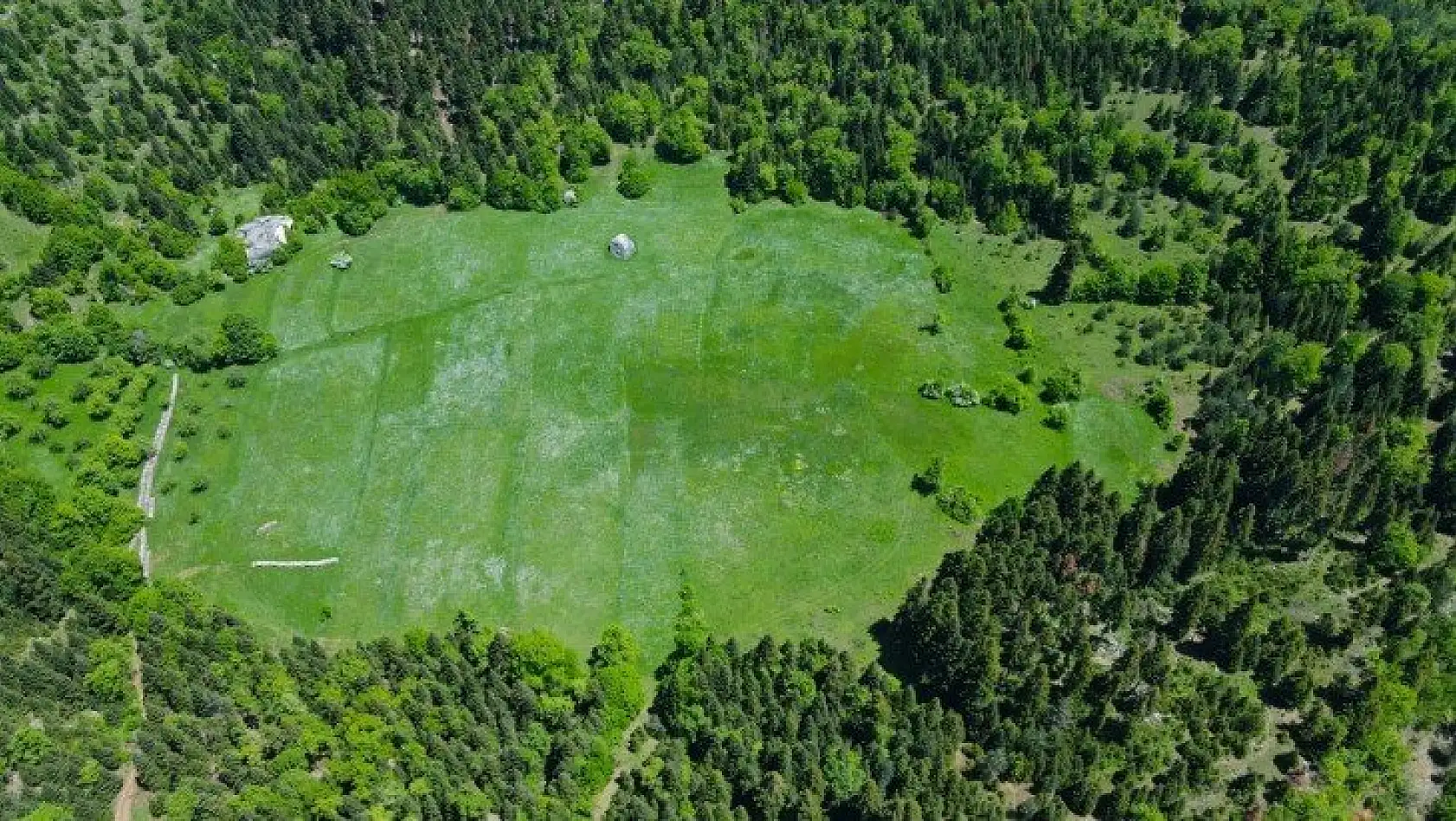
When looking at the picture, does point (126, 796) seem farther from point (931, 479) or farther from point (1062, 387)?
point (1062, 387)

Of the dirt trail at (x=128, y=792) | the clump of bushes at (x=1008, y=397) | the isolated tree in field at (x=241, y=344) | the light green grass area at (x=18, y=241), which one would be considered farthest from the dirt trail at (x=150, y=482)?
the clump of bushes at (x=1008, y=397)

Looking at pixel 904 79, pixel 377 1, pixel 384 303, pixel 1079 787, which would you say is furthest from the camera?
pixel 377 1

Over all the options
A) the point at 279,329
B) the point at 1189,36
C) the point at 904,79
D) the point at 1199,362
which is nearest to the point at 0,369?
the point at 279,329

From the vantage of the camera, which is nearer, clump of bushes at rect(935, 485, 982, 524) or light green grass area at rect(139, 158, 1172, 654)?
light green grass area at rect(139, 158, 1172, 654)

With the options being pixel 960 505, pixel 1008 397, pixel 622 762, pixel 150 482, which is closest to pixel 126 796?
pixel 150 482

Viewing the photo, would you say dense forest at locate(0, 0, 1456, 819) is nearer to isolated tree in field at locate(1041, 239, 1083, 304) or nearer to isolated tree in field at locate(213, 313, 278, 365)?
isolated tree in field at locate(213, 313, 278, 365)

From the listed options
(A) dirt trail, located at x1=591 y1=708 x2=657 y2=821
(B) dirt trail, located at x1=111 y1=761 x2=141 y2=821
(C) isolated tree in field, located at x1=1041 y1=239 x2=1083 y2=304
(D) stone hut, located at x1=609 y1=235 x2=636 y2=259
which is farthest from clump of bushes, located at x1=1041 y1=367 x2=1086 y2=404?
(B) dirt trail, located at x1=111 y1=761 x2=141 y2=821

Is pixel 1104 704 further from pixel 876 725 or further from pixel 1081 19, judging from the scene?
pixel 1081 19
